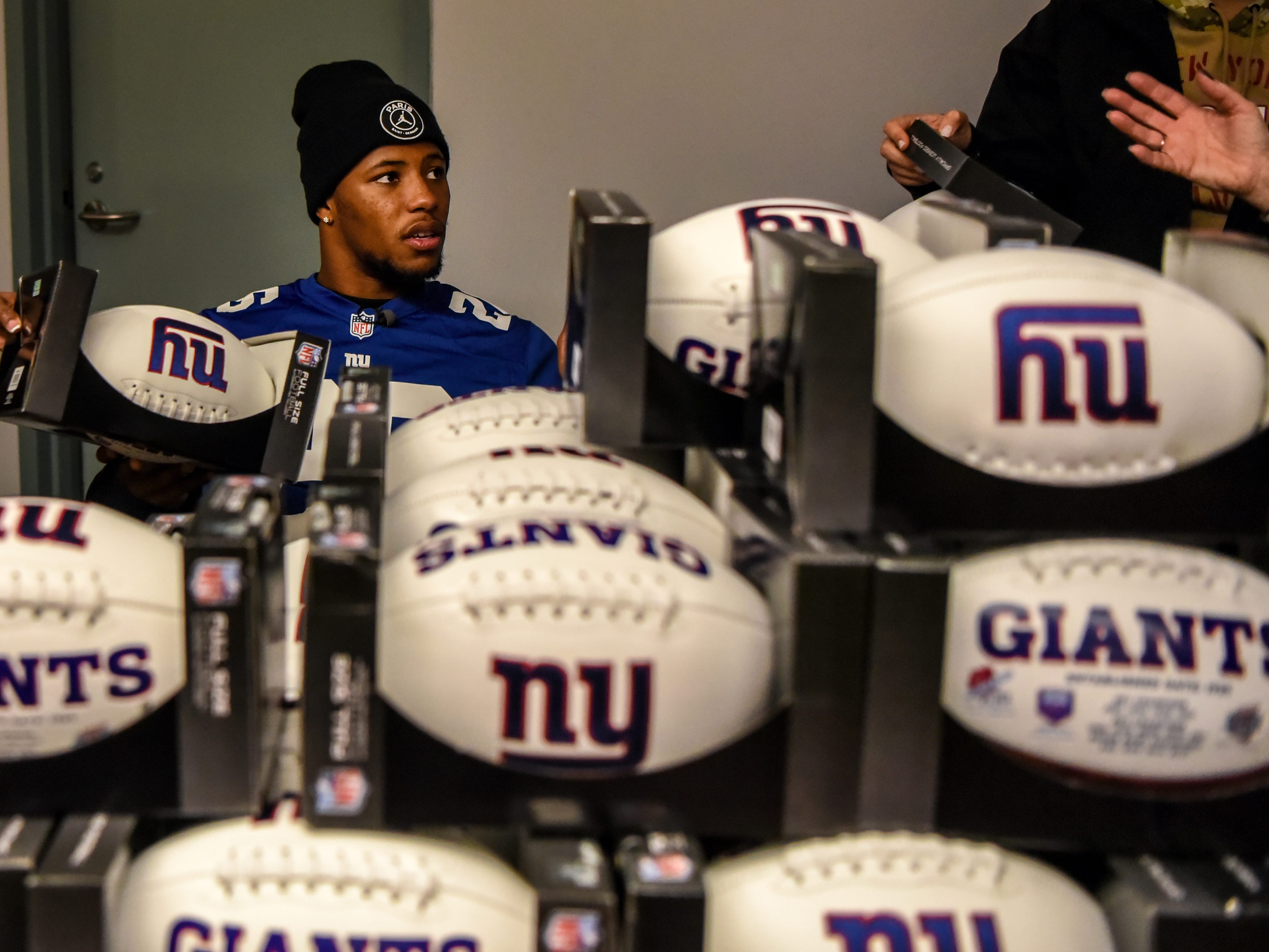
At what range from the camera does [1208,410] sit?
2.85ft

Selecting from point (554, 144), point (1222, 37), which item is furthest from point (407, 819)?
point (554, 144)

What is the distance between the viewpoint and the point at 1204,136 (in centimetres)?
151

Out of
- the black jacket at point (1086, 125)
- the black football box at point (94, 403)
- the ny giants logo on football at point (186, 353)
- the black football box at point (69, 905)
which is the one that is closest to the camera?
the black football box at point (69, 905)

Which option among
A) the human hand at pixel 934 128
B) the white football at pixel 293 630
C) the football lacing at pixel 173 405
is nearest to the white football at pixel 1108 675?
the white football at pixel 293 630

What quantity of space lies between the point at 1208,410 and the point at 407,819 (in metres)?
0.61

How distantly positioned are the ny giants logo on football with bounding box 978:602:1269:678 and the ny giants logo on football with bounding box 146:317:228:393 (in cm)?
95

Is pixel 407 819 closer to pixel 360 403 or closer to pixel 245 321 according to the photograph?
pixel 360 403

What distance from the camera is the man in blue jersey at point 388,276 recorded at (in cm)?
221

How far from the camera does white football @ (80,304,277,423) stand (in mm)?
1340

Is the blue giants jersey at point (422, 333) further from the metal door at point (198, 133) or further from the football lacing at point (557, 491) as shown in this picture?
the football lacing at point (557, 491)

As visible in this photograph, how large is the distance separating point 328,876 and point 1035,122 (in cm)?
161

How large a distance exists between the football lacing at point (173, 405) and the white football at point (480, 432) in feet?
1.07

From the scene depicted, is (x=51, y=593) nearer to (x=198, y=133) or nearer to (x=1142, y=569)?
(x=1142, y=569)

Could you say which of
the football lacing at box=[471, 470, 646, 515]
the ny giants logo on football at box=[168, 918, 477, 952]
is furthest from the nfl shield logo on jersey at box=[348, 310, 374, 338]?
the ny giants logo on football at box=[168, 918, 477, 952]
